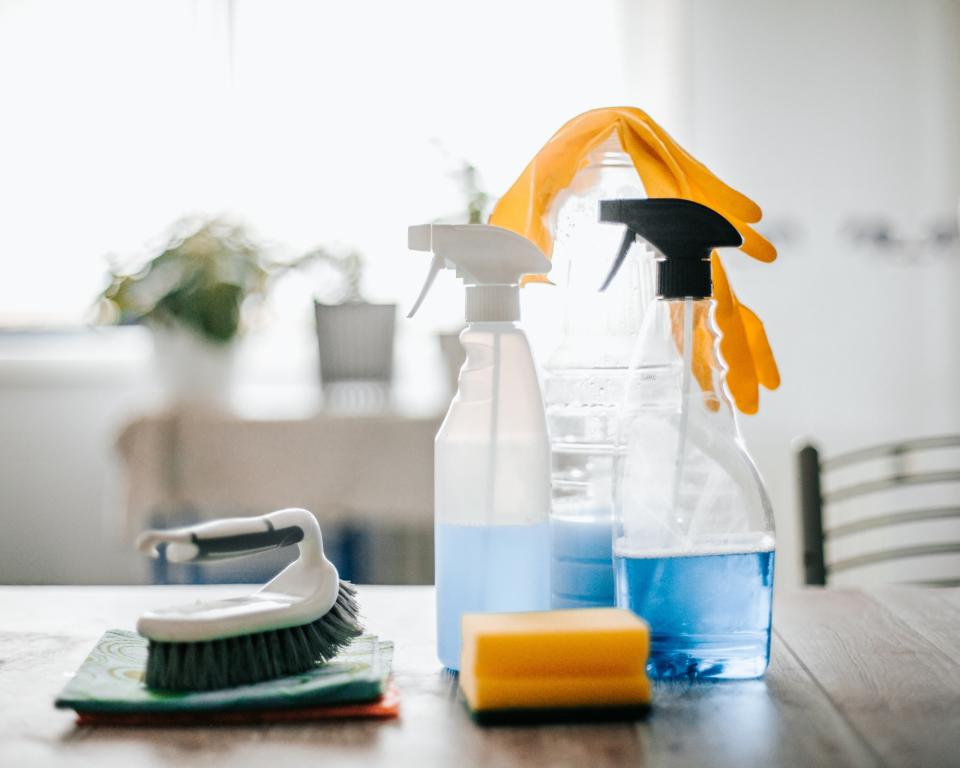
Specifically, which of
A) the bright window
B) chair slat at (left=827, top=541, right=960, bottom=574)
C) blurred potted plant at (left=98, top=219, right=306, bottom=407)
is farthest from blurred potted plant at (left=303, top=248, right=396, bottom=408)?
chair slat at (left=827, top=541, right=960, bottom=574)

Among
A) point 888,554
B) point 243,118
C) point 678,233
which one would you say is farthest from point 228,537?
point 243,118

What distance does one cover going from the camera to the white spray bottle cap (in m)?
0.56

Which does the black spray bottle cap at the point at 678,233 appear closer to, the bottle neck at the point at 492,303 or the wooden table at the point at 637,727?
the bottle neck at the point at 492,303

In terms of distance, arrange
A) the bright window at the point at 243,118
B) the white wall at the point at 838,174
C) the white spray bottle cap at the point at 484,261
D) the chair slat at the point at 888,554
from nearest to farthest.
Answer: the white spray bottle cap at the point at 484,261 < the chair slat at the point at 888,554 < the white wall at the point at 838,174 < the bright window at the point at 243,118

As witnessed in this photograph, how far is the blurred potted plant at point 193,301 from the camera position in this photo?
2.02 meters

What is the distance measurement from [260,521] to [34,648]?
244mm

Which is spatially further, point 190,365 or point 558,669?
point 190,365

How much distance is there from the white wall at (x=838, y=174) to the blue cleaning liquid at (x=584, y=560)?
1727 mm

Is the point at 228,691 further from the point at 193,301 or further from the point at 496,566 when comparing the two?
the point at 193,301

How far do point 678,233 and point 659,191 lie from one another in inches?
4.4

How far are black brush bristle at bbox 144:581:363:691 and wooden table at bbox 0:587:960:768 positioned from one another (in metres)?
0.03

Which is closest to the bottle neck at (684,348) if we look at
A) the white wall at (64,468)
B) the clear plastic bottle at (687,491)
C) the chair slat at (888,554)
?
the clear plastic bottle at (687,491)

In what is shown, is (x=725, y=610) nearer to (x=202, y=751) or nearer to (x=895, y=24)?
(x=202, y=751)

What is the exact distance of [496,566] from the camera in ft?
1.86
